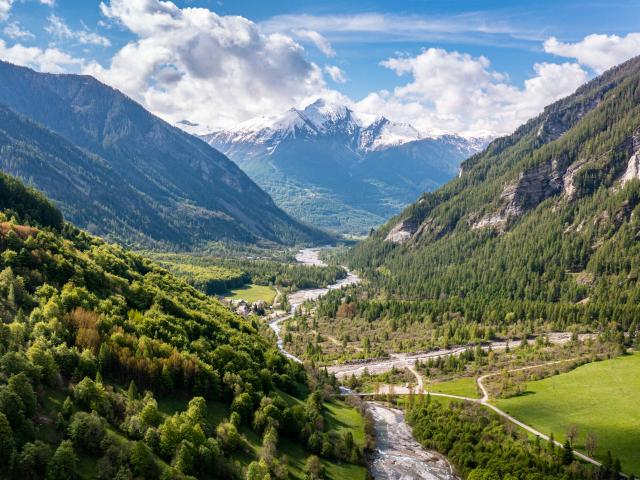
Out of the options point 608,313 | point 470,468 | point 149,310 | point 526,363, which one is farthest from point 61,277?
point 608,313

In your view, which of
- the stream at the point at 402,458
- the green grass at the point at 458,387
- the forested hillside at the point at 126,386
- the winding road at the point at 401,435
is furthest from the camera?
the green grass at the point at 458,387

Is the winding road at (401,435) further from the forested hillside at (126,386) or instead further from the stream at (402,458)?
the forested hillside at (126,386)

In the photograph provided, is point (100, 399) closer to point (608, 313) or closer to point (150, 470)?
point (150, 470)

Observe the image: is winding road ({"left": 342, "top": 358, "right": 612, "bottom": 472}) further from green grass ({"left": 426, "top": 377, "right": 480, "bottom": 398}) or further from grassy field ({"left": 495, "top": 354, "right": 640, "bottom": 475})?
grassy field ({"left": 495, "top": 354, "right": 640, "bottom": 475})

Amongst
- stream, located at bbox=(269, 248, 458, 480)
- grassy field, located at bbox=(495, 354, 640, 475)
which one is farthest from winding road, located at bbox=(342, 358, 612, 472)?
stream, located at bbox=(269, 248, 458, 480)

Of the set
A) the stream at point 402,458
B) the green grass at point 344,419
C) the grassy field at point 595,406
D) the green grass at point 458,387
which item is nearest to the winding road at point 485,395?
the green grass at point 458,387

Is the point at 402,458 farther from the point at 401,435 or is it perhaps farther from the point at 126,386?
the point at 126,386

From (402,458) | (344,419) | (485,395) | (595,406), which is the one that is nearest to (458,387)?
(485,395)
